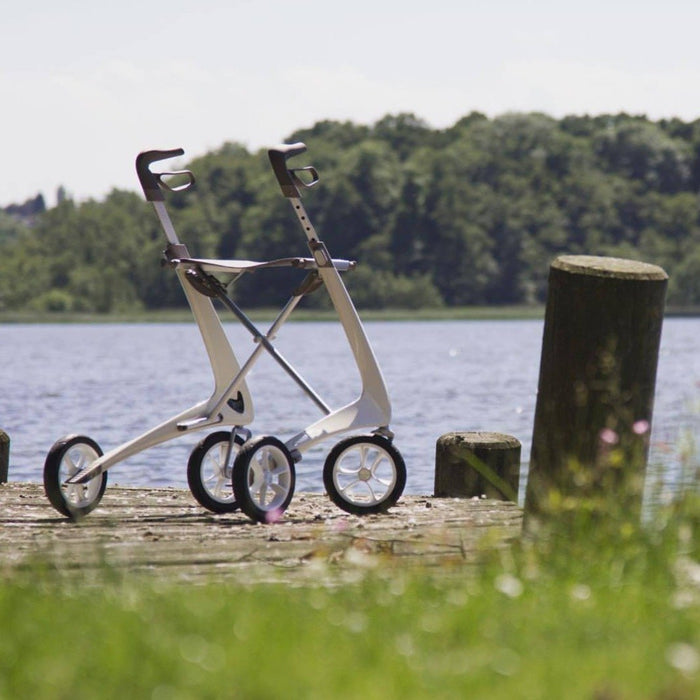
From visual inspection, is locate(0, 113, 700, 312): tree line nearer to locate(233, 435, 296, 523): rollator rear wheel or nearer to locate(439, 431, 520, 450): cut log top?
locate(439, 431, 520, 450): cut log top

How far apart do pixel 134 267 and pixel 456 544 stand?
8719cm

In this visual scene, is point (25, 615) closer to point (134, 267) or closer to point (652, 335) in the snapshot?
point (652, 335)

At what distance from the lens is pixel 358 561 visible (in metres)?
4.54

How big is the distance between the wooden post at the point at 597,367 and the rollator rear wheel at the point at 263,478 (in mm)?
1401

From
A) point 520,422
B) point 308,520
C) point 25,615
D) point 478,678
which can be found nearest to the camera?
point 478,678

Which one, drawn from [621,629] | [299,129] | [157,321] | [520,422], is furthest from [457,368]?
[299,129]

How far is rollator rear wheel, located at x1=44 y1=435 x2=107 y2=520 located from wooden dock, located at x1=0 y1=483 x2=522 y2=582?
88 millimetres

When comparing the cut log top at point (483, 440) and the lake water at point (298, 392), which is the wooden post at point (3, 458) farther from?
the lake water at point (298, 392)

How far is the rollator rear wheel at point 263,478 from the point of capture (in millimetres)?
6457

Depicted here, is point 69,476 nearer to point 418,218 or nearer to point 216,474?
point 216,474

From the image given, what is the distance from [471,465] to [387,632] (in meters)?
4.14

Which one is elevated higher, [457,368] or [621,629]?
[621,629]

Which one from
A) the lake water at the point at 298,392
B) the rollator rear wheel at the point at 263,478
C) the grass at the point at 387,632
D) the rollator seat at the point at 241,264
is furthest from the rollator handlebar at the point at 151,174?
the grass at the point at 387,632

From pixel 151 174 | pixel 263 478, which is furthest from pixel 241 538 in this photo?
pixel 151 174
